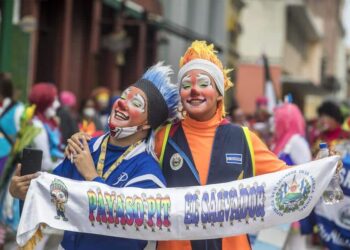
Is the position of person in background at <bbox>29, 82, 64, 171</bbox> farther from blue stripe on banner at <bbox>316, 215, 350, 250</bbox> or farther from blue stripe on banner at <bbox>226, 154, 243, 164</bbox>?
blue stripe on banner at <bbox>226, 154, 243, 164</bbox>

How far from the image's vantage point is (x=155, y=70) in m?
4.60

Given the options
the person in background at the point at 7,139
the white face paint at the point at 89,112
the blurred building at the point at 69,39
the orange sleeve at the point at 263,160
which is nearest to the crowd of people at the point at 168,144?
the orange sleeve at the point at 263,160

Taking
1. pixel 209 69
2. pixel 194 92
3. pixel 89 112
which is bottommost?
pixel 89 112

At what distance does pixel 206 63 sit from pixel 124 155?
0.72 meters

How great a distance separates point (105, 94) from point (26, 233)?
979cm

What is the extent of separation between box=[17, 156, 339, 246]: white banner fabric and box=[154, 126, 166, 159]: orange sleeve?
274mm

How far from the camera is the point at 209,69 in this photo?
15.1 ft

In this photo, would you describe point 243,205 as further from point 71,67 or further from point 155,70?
point 71,67

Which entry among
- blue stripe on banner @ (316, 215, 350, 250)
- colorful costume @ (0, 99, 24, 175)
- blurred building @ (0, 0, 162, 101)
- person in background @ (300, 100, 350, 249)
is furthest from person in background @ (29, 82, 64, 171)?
blurred building @ (0, 0, 162, 101)

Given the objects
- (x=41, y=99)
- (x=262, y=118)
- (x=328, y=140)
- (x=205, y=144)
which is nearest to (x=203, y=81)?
(x=205, y=144)

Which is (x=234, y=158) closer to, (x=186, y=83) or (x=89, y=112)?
(x=186, y=83)

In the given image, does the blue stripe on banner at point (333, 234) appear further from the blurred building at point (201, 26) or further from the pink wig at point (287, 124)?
the blurred building at point (201, 26)

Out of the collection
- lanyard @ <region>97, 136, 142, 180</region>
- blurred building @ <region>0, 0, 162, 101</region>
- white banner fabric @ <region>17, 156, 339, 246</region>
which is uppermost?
blurred building @ <region>0, 0, 162, 101</region>

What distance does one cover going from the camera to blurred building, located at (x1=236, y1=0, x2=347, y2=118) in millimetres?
39531
